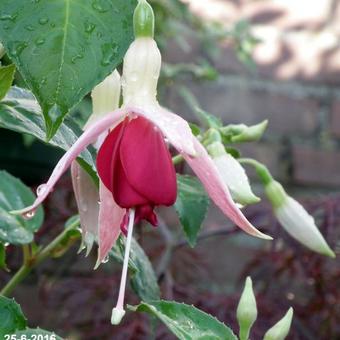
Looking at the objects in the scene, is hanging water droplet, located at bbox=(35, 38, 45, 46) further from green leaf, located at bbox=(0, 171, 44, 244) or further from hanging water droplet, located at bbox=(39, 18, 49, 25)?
green leaf, located at bbox=(0, 171, 44, 244)

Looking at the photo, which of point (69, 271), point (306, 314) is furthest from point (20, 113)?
point (69, 271)

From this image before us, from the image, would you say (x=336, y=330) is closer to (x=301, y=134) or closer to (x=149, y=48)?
(x=301, y=134)

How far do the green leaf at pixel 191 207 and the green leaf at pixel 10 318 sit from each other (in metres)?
0.16

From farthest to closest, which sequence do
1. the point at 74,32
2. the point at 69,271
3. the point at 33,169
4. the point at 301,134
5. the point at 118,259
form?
the point at 301,134
the point at 69,271
the point at 33,169
the point at 118,259
the point at 74,32

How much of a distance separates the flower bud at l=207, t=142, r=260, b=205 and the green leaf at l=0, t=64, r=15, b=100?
5.8 inches

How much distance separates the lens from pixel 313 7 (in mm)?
1553

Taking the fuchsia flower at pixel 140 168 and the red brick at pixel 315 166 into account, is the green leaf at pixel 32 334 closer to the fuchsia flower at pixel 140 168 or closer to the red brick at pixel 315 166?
the fuchsia flower at pixel 140 168

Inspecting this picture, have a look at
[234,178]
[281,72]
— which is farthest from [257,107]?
[234,178]

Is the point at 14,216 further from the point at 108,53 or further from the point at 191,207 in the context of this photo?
the point at 108,53

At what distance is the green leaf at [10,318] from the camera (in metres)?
0.45

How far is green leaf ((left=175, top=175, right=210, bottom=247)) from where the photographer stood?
0.58 meters

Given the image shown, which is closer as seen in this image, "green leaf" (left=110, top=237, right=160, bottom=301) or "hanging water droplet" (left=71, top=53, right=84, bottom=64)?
"hanging water droplet" (left=71, top=53, right=84, bottom=64)

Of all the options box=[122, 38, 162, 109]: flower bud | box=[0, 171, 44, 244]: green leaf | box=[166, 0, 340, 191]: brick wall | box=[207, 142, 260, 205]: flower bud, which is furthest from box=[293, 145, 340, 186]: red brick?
box=[122, 38, 162, 109]: flower bud

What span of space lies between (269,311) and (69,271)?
550mm
